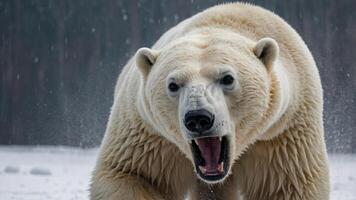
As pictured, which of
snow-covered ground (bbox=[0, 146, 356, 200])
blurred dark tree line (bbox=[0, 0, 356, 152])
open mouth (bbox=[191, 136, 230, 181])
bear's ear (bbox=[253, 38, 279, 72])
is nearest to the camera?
open mouth (bbox=[191, 136, 230, 181])

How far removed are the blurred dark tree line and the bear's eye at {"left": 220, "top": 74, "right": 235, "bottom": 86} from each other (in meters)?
9.17

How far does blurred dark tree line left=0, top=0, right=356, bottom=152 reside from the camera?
13758 millimetres

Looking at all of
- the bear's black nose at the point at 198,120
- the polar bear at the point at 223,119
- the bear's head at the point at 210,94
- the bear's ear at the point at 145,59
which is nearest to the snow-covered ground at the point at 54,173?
the polar bear at the point at 223,119

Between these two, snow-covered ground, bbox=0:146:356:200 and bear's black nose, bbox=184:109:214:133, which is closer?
bear's black nose, bbox=184:109:214:133

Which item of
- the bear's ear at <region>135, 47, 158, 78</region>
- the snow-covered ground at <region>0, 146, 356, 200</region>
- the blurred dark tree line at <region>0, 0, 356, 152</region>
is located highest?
the bear's ear at <region>135, 47, 158, 78</region>

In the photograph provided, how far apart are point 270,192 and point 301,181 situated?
198mm

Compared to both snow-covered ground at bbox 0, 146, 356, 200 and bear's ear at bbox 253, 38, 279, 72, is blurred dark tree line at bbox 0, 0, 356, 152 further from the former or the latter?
bear's ear at bbox 253, 38, 279, 72

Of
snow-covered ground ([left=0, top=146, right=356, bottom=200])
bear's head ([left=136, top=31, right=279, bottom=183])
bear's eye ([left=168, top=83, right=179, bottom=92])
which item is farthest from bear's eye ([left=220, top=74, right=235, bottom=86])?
snow-covered ground ([left=0, top=146, right=356, bottom=200])

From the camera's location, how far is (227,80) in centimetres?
425

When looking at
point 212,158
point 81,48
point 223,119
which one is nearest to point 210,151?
point 212,158

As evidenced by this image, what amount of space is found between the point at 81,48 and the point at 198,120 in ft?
35.4

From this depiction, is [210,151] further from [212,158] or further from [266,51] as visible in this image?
[266,51]

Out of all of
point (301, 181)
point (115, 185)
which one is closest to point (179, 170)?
point (115, 185)

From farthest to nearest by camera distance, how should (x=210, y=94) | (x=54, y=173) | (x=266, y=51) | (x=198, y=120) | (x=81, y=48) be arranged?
(x=81, y=48) < (x=54, y=173) < (x=266, y=51) < (x=210, y=94) < (x=198, y=120)
